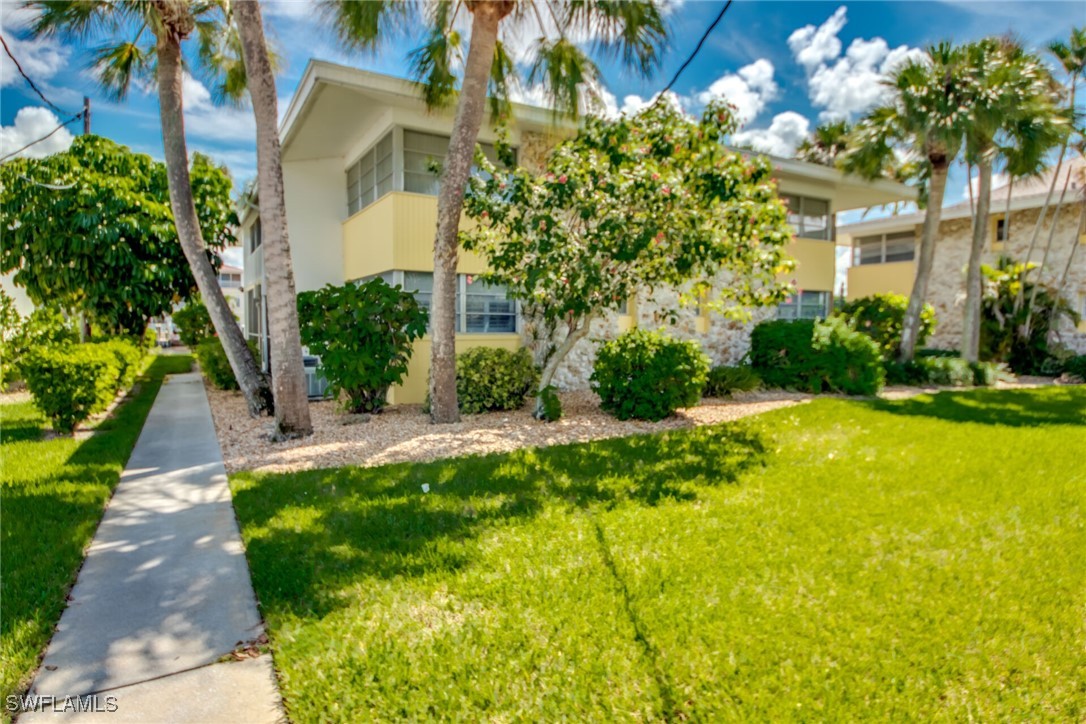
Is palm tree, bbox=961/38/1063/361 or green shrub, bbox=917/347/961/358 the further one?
green shrub, bbox=917/347/961/358

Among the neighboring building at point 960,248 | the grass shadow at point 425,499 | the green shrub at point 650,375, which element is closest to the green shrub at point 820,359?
the green shrub at point 650,375

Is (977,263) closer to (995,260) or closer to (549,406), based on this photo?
(995,260)

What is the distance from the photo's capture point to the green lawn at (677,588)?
264cm

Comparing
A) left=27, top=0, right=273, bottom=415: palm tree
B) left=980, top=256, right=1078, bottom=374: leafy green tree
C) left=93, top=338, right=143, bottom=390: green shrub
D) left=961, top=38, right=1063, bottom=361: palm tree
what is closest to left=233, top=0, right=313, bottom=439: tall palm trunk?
left=27, top=0, right=273, bottom=415: palm tree

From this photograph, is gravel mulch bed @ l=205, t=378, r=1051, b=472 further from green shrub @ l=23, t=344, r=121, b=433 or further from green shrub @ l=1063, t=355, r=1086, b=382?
green shrub @ l=1063, t=355, r=1086, b=382

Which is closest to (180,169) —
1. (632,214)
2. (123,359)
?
(123,359)

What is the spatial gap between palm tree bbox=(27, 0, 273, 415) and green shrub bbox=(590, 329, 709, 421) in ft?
17.1

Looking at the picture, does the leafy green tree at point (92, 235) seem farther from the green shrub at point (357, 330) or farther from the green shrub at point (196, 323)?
the green shrub at point (357, 330)

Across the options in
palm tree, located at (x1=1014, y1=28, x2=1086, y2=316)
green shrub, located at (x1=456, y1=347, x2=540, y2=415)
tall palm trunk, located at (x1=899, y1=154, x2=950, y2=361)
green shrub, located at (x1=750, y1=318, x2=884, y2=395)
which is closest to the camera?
green shrub, located at (x1=456, y1=347, x2=540, y2=415)

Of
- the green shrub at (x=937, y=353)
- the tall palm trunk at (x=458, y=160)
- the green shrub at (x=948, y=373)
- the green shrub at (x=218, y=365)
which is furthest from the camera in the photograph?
the green shrub at (x=937, y=353)

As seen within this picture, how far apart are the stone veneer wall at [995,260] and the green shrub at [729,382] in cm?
941

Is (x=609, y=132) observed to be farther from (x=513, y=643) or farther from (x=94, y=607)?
(x=94, y=607)

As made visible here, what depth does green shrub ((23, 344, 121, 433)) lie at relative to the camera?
24.4 ft

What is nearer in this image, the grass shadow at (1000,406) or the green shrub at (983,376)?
the grass shadow at (1000,406)
